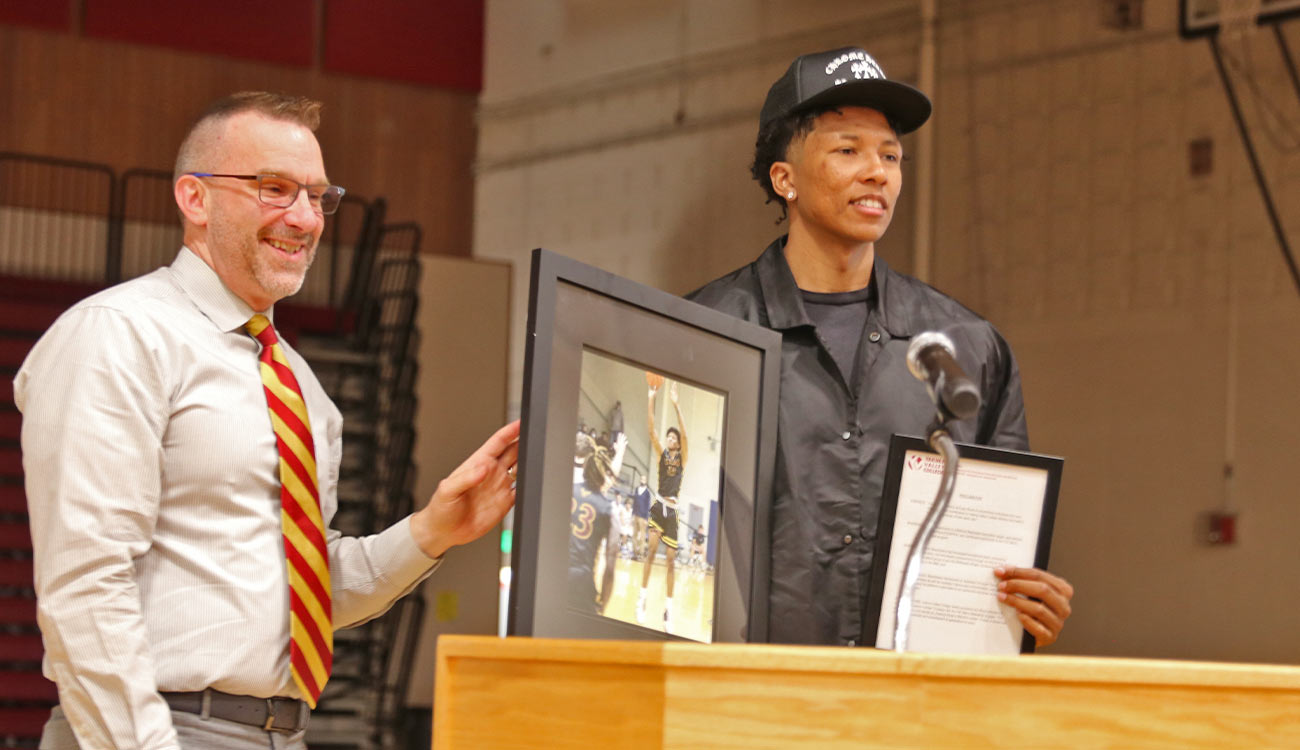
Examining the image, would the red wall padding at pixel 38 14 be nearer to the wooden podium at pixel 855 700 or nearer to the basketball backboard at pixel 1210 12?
the basketball backboard at pixel 1210 12

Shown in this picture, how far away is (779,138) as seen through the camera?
2611 mm

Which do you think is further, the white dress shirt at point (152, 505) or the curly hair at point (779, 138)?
the curly hair at point (779, 138)

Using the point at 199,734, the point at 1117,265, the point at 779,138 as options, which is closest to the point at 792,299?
the point at 779,138

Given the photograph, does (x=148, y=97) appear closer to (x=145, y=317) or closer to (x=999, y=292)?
(x=999, y=292)

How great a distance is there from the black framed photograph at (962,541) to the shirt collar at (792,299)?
384 mm

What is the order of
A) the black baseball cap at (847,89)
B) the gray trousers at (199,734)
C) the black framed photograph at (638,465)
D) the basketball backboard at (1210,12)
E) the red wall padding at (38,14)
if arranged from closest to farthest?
the black framed photograph at (638,465) → the gray trousers at (199,734) → the black baseball cap at (847,89) → the basketball backboard at (1210,12) → the red wall padding at (38,14)

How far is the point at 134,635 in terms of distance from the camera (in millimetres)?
1919

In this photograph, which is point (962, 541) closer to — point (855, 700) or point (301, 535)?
point (855, 700)

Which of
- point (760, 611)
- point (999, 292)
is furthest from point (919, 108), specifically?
point (999, 292)

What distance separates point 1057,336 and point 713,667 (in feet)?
22.8

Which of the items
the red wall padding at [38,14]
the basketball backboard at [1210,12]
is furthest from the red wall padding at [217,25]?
the basketball backboard at [1210,12]

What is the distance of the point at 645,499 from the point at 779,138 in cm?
89

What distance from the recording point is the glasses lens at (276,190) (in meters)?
2.26

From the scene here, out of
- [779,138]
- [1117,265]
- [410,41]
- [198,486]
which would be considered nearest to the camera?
[198,486]
